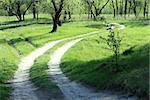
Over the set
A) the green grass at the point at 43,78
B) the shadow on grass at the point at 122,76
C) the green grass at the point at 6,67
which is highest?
the shadow on grass at the point at 122,76

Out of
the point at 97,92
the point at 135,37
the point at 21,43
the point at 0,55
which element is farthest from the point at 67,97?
the point at 135,37

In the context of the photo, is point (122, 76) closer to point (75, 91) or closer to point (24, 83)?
point (75, 91)

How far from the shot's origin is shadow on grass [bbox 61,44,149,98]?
2195 centimetres

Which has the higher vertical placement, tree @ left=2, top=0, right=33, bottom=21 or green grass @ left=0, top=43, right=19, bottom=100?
tree @ left=2, top=0, right=33, bottom=21

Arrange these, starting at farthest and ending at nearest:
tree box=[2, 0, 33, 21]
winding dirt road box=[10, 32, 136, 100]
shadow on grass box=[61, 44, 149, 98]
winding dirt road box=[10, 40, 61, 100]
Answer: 1. tree box=[2, 0, 33, 21]
2. winding dirt road box=[10, 40, 61, 100]
3. winding dirt road box=[10, 32, 136, 100]
4. shadow on grass box=[61, 44, 149, 98]

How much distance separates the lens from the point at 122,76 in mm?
24578

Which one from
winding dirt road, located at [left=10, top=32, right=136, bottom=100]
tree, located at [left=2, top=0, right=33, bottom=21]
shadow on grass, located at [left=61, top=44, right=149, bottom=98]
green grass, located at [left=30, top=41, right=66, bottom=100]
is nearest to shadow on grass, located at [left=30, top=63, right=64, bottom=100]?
green grass, located at [left=30, top=41, right=66, bottom=100]

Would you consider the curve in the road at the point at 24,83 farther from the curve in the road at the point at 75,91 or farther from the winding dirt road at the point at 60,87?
the curve in the road at the point at 75,91

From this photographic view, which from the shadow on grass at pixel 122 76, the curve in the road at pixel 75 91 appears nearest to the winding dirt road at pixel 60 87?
the curve in the road at pixel 75 91

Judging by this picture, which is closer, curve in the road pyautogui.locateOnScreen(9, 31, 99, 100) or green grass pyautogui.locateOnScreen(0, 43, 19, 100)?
curve in the road pyautogui.locateOnScreen(9, 31, 99, 100)

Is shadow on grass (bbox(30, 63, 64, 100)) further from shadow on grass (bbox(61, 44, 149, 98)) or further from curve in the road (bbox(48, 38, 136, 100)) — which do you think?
shadow on grass (bbox(61, 44, 149, 98))

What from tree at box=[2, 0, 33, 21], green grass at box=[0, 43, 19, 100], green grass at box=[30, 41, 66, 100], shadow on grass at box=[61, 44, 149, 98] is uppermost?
tree at box=[2, 0, 33, 21]

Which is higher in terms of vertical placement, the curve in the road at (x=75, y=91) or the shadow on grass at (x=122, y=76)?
the shadow on grass at (x=122, y=76)

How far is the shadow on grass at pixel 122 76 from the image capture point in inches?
864
